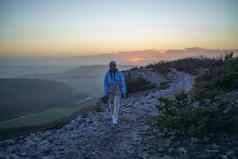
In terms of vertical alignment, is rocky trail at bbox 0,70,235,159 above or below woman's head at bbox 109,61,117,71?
below

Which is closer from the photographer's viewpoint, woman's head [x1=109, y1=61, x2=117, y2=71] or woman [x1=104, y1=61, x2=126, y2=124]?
woman's head [x1=109, y1=61, x2=117, y2=71]

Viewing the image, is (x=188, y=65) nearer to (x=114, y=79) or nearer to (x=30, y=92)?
(x=114, y=79)

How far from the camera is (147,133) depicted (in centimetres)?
956

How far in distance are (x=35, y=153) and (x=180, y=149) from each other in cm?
450

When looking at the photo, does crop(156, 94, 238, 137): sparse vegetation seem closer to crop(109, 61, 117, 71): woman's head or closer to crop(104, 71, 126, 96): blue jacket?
crop(104, 71, 126, 96): blue jacket

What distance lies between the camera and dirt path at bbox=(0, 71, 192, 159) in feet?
26.6

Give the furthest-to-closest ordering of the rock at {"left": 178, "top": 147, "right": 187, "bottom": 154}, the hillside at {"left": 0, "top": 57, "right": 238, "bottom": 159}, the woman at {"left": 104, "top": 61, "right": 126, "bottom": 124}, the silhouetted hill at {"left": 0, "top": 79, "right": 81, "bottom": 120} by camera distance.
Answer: the silhouetted hill at {"left": 0, "top": 79, "right": 81, "bottom": 120}
the woman at {"left": 104, "top": 61, "right": 126, "bottom": 124}
the hillside at {"left": 0, "top": 57, "right": 238, "bottom": 159}
the rock at {"left": 178, "top": 147, "right": 187, "bottom": 154}

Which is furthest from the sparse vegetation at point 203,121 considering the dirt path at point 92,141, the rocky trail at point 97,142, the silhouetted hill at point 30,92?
the silhouetted hill at point 30,92

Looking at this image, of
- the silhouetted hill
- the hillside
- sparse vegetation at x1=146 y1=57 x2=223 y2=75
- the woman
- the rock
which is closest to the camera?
the rock

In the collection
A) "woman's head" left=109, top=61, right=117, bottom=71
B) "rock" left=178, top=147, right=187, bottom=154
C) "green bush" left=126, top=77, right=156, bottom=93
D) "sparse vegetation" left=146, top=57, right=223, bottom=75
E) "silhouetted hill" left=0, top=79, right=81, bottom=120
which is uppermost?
"woman's head" left=109, top=61, right=117, bottom=71

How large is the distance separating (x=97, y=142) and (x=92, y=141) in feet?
0.85

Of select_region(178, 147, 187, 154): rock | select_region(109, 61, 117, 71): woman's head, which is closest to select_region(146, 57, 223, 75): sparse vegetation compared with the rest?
select_region(109, 61, 117, 71): woman's head

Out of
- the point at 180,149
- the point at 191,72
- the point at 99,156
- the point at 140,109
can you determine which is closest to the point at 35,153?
the point at 99,156

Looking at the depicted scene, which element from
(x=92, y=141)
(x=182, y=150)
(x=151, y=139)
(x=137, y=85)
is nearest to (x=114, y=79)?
(x=92, y=141)
